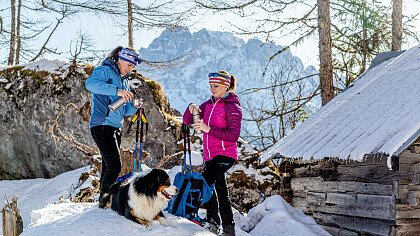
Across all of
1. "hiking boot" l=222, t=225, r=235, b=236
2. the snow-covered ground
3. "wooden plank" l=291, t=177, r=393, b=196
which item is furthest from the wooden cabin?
"hiking boot" l=222, t=225, r=235, b=236

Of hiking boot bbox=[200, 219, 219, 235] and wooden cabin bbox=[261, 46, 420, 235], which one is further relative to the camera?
wooden cabin bbox=[261, 46, 420, 235]

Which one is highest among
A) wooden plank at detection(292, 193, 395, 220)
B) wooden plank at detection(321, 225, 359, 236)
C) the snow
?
the snow

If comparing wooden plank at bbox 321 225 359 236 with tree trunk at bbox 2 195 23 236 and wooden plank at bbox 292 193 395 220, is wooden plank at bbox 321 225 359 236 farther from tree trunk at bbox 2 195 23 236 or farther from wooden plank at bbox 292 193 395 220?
tree trunk at bbox 2 195 23 236

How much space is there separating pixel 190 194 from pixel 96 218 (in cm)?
110

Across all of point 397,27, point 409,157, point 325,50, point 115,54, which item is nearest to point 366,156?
point 409,157

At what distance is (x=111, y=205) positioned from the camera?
16.1ft

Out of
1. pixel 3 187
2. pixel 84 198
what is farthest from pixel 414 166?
pixel 3 187

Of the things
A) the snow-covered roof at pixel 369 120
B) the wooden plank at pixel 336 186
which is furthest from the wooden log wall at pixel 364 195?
the snow-covered roof at pixel 369 120

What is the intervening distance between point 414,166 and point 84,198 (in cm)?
565

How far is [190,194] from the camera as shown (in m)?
5.12

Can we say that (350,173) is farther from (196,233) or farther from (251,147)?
(251,147)

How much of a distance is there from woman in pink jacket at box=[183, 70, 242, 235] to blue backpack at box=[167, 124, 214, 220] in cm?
9

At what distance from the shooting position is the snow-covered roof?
214 inches

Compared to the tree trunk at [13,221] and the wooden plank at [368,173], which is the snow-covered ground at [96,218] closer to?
the tree trunk at [13,221]
